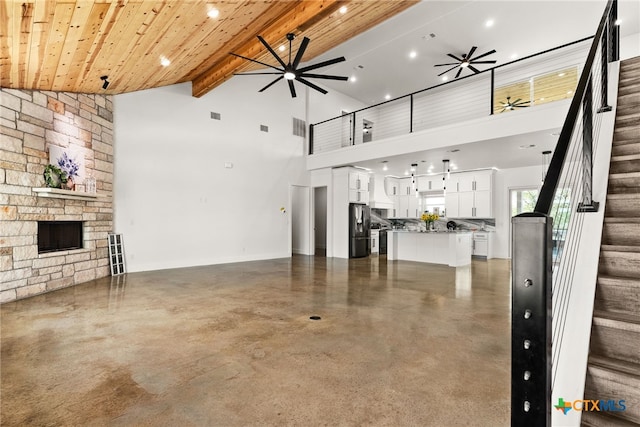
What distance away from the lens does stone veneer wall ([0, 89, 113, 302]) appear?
189 inches

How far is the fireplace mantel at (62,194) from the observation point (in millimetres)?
5207

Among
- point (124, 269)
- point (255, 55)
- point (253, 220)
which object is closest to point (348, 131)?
point (253, 220)

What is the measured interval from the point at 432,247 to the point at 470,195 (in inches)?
116

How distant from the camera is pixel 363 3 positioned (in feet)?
20.8

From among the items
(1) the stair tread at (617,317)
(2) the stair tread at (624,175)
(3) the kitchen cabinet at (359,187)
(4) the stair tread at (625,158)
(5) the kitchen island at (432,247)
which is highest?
(3) the kitchen cabinet at (359,187)

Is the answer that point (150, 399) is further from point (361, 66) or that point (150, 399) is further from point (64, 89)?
point (361, 66)

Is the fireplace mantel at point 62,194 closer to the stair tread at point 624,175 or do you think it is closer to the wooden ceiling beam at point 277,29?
the wooden ceiling beam at point 277,29

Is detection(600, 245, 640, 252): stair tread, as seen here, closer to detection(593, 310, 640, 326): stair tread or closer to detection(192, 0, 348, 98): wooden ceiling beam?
detection(593, 310, 640, 326): stair tread

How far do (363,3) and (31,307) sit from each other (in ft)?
24.2

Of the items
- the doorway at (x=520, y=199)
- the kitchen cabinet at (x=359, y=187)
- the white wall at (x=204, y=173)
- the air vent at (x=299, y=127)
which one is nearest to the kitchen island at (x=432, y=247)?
the kitchen cabinet at (x=359, y=187)

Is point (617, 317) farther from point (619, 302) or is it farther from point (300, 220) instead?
point (300, 220)

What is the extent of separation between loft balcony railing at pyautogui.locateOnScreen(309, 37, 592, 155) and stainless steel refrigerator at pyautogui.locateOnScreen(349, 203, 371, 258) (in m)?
2.00

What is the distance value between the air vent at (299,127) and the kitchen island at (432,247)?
426cm

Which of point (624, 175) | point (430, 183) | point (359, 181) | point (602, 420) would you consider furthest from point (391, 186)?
point (602, 420)
